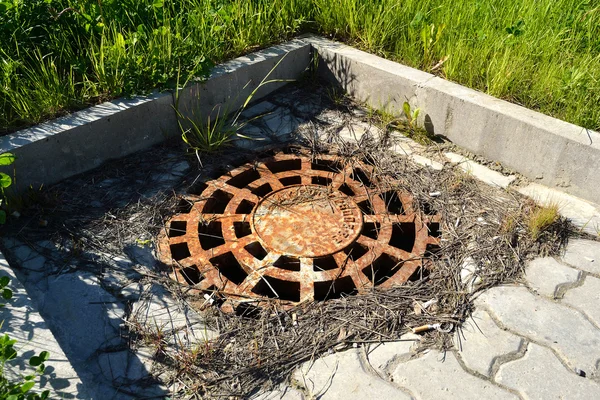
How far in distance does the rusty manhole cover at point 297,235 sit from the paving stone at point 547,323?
366 millimetres

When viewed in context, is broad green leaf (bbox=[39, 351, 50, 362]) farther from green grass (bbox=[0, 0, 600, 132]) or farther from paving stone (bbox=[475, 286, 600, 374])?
paving stone (bbox=[475, 286, 600, 374])

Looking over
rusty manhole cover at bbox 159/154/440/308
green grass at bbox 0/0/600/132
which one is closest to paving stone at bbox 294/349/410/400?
rusty manhole cover at bbox 159/154/440/308

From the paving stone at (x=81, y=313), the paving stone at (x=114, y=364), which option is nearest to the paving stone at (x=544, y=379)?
the paving stone at (x=114, y=364)

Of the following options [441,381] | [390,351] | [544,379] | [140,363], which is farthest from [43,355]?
[544,379]

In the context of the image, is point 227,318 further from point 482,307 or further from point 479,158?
point 479,158

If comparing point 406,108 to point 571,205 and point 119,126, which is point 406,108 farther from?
point 119,126

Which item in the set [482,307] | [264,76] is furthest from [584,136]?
[264,76]

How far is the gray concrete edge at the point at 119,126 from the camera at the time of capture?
2.59 metres

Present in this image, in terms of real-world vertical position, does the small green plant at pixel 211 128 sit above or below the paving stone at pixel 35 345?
above

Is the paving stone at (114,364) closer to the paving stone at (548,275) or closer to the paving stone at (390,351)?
the paving stone at (390,351)

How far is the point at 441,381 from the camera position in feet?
6.33

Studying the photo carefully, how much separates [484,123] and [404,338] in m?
1.39

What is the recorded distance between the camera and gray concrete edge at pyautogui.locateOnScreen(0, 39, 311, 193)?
259cm

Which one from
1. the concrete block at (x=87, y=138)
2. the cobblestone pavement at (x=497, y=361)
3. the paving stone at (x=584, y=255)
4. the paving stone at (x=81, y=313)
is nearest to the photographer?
the cobblestone pavement at (x=497, y=361)
